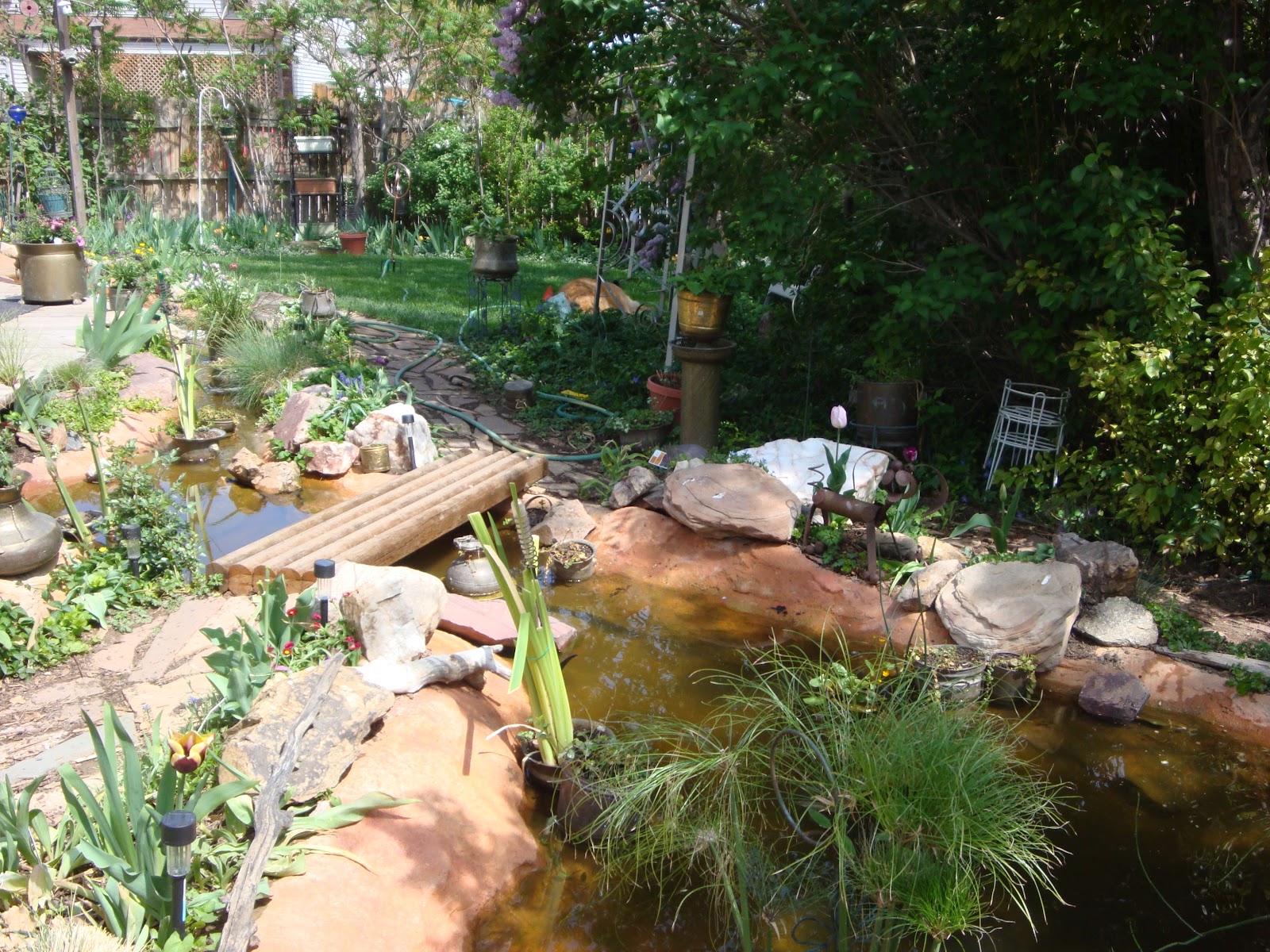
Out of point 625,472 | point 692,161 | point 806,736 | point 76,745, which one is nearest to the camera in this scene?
point 806,736

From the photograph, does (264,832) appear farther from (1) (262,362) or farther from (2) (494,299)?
(2) (494,299)

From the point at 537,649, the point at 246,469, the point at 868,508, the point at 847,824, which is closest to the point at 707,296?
the point at 868,508

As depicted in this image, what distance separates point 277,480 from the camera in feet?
20.4

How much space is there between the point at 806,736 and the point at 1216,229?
4.25m

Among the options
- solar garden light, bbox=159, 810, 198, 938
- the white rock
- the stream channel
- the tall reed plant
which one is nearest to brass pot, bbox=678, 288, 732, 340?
the white rock

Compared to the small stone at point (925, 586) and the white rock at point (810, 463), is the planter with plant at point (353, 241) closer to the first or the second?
the white rock at point (810, 463)

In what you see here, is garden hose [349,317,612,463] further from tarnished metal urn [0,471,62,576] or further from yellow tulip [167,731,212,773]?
yellow tulip [167,731,212,773]

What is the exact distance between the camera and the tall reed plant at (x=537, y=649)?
3.31 m

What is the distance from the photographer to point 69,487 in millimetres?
5891

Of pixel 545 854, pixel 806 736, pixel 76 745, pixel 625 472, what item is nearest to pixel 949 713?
pixel 806 736

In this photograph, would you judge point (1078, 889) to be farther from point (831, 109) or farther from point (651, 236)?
point (651, 236)

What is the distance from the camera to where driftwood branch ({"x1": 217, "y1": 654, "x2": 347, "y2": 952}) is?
238 centimetres

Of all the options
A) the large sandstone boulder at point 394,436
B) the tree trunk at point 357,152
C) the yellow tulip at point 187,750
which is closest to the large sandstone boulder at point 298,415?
the large sandstone boulder at point 394,436

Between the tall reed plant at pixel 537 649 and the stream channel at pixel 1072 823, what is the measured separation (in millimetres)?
287
